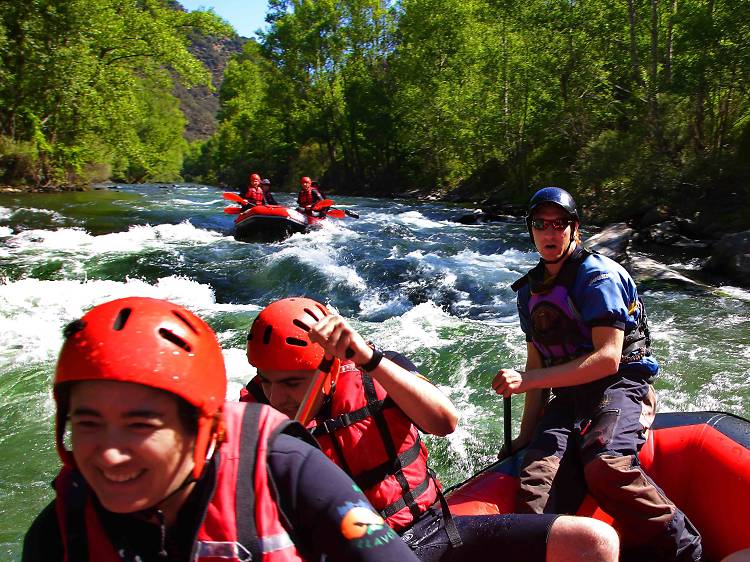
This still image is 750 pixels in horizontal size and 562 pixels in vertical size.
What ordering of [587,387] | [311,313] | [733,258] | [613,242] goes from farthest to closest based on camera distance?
[613,242] < [733,258] < [587,387] < [311,313]

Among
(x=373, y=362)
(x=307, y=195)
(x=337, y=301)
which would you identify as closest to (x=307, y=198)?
(x=307, y=195)

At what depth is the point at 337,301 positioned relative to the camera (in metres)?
9.48

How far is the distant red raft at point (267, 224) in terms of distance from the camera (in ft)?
45.5

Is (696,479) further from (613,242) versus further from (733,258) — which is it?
(613,242)

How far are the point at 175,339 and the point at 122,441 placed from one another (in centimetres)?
22

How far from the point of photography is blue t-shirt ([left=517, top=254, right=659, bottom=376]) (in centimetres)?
262

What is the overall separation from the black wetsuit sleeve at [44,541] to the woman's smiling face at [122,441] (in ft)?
0.61

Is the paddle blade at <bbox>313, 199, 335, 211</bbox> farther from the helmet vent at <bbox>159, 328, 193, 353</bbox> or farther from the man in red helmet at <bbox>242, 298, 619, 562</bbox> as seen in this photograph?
the helmet vent at <bbox>159, 328, 193, 353</bbox>

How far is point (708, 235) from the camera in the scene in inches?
488

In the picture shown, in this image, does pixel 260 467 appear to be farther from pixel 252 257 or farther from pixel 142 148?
pixel 142 148

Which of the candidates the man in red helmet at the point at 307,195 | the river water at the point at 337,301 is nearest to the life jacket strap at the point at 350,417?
the river water at the point at 337,301

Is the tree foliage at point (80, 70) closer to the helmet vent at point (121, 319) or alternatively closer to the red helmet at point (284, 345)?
the red helmet at point (284, 345)

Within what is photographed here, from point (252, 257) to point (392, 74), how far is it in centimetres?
2559

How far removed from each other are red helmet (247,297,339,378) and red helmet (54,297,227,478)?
2.20 ft
